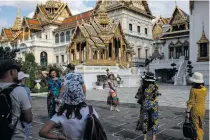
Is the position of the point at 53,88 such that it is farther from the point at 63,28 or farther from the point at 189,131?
the point at 63,28

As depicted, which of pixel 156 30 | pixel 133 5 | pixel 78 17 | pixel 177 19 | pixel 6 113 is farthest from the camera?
pixel 156 30

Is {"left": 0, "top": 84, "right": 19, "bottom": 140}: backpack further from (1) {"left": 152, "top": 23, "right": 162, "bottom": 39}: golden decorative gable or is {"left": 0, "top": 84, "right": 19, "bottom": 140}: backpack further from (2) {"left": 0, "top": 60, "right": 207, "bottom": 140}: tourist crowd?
(1) {"left": 152, "top": 23, "right": 162, "bottom": 39}: golden decorative gable

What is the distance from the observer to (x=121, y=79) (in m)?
19.9

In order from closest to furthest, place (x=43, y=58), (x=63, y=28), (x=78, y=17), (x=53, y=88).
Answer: (x=53, y=88)
(x=63, y=28)
(x=43, y=58)
(x=78, y=17)

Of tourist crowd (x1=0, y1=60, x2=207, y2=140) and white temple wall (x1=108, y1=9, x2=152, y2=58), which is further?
white temple wall (x1=108, y1=9, x2=152, y2=58)

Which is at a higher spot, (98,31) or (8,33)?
(8,33)

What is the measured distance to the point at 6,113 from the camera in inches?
91.2

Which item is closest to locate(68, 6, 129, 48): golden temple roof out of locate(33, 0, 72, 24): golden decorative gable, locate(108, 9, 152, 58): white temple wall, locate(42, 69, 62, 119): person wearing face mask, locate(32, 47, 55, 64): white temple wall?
locate(42, 69, 62, 119): person wearing face mask

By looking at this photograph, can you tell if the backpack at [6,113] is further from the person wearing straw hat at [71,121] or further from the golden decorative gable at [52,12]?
the golden decorative gable at [52,12]

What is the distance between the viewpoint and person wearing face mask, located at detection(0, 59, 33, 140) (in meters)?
2.38

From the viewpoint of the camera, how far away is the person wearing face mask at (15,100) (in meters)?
2.38

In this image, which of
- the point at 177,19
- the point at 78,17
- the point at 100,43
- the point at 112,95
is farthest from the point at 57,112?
the point at 78,17

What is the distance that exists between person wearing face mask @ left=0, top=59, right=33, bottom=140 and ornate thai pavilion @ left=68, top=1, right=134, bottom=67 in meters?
16.4

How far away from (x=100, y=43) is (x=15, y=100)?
17.8 m
